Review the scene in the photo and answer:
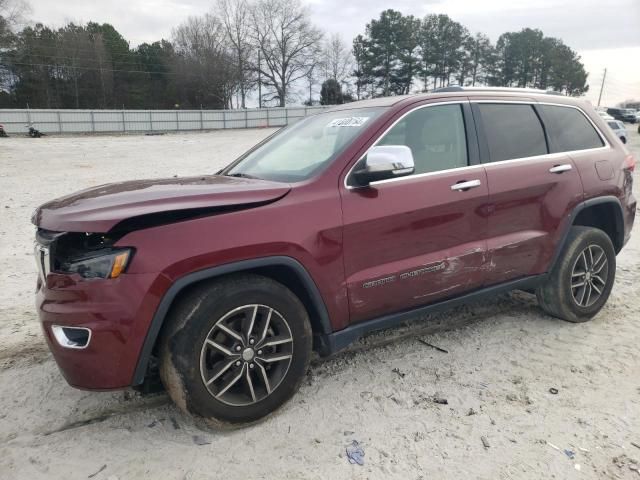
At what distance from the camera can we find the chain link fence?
36656 mm

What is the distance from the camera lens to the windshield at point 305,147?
10.4 feet

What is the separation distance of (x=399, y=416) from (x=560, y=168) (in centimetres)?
230

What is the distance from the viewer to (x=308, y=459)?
8.52 ft

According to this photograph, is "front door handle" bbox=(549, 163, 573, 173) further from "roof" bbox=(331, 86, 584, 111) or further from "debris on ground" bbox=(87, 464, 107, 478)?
"debris on ground" bbox=(87, 464, 107, 478)

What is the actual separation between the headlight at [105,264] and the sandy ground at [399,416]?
100 cm

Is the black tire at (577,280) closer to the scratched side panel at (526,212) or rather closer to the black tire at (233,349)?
the scratched side panel at (526,212)

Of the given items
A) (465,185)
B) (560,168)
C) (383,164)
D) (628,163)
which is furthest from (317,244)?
(628,163)

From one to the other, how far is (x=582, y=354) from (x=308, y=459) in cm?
227

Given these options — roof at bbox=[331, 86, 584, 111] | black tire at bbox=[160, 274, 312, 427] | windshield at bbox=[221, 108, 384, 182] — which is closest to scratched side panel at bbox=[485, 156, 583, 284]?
roof at bbox=[331, 86, 584, 111]

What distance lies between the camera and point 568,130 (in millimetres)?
4156

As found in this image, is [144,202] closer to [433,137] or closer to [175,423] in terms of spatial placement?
[175,423]

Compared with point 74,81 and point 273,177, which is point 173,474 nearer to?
point 273,177

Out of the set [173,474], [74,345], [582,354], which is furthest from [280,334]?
[582,354]

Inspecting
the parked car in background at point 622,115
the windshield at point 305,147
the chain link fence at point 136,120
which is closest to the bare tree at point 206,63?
the chain link fence at point 136,120
